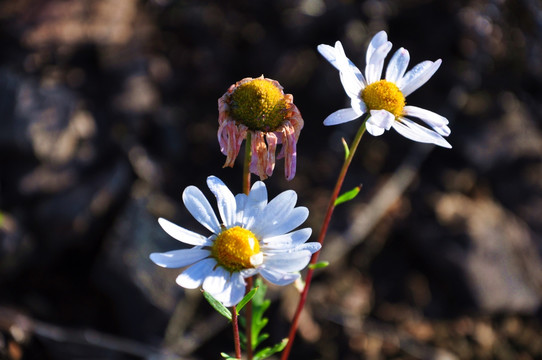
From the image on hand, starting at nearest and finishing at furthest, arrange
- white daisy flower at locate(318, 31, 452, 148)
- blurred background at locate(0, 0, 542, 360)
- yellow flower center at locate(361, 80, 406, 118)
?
white daisy flower at locate(318, 31, 452, 148)
yellow flower center at locate(361, 80, 406, 118)
blurred background at locate(0, 0, 542, 360)

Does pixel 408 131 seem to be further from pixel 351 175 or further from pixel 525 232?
pixel 525 232

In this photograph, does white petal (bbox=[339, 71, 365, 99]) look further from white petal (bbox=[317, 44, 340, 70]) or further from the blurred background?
the blurred background

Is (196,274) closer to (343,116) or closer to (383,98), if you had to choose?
(343,116)

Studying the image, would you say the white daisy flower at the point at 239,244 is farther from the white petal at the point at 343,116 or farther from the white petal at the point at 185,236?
the white petal at the point at 343,116

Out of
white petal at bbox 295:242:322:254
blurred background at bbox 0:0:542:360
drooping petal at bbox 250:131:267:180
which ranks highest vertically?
drooping petal at bbox 250:131:267:180

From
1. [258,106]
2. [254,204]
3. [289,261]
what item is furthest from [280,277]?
[258,106]

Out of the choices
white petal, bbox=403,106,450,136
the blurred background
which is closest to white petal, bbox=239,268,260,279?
white petal, bbox=403,106,450,136

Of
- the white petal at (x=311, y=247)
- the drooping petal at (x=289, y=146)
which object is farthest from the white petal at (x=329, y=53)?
the white petal at (x=311, y=247)
